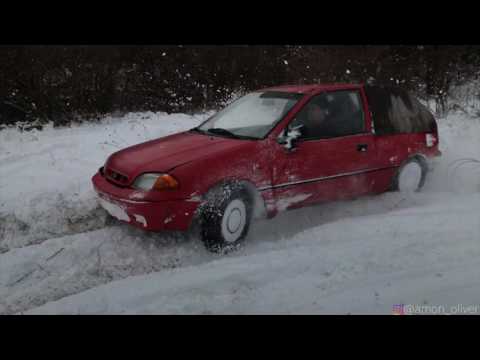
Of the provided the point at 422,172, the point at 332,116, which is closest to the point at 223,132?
the point at 332,116

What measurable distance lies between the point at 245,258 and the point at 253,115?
1573 millimetres

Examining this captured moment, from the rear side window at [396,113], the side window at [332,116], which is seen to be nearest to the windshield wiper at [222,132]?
the side window at [332,116]

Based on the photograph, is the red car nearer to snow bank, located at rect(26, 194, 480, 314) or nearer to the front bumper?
the front bumper

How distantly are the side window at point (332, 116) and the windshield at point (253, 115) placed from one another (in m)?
0.19

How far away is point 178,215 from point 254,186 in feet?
2.49

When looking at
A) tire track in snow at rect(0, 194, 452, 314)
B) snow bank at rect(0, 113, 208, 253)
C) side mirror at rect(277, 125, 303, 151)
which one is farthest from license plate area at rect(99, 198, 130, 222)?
side mirror at rect(277, 125, 303, 151)

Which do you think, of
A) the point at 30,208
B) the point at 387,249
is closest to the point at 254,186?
the point at 387,249

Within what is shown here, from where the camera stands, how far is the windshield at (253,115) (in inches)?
155

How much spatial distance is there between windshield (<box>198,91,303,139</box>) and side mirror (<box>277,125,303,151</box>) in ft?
0.45

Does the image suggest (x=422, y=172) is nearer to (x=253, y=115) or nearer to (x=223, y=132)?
(x=253, y=115)

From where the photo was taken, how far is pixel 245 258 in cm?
335

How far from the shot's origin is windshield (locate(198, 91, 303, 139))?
3.94 metres

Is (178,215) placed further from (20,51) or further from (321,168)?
(20,51)

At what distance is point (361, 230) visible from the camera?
3.87 m
